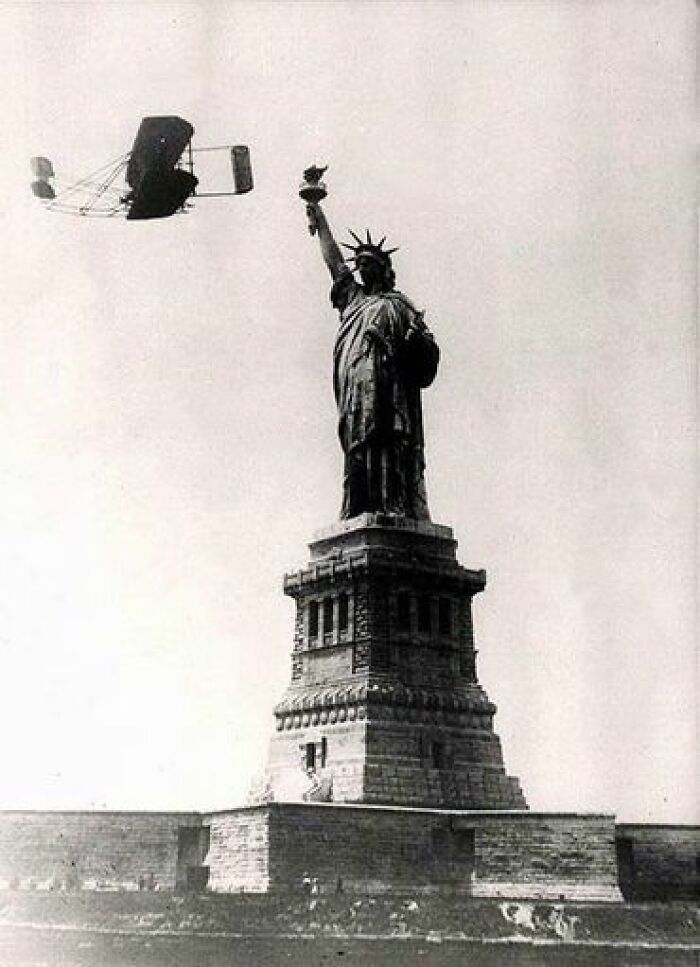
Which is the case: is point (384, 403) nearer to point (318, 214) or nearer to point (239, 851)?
point (318, 214)

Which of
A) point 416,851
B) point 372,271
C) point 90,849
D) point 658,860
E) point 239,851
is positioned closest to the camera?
point 239,851

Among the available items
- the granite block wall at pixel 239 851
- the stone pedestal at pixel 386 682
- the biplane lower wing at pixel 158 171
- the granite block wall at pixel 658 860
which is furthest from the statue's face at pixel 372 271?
the granite block wall at pixel 658 860

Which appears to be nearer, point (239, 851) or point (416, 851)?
point (239, 851)

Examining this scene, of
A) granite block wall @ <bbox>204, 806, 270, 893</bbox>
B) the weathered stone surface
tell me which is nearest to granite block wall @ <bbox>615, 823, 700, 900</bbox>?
the weathered stone surface

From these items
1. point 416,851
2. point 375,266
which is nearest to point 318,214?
point 375,266

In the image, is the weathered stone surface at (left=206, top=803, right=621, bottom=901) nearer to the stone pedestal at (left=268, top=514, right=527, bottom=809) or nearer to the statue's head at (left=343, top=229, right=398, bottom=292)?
the stone pedestal at (left=268, top=514, right=527, bottom=809)
